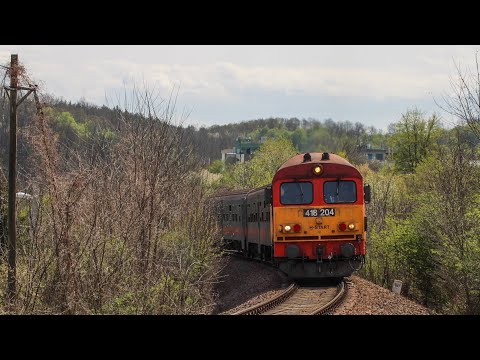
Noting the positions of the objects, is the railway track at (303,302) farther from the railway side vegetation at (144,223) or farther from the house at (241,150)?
the house at (241,150)

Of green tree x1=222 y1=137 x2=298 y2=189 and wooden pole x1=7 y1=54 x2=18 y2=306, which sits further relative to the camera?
green tree x1=222 y1=137 x2=298 y2=189

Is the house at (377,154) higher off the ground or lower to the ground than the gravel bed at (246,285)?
higher

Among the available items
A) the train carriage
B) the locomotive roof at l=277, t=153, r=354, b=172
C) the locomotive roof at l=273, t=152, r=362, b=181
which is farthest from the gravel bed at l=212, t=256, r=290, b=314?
the locomotive roof at l=277, t=153, r=354, b=172

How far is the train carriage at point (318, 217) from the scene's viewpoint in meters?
17.3

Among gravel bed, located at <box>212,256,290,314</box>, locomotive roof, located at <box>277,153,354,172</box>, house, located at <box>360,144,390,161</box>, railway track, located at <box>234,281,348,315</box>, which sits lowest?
gravel bed, located at <box>212,256,290,314</box>

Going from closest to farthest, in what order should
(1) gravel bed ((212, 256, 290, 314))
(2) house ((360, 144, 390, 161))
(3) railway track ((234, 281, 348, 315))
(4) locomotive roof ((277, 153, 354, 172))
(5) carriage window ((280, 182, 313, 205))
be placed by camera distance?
1. (3) railway track ((234, 281, 348, 315))
2. (5) carriage window ((280, 182, 313, 205))
3. (4) locomotive roof ((277, 153, 354, 172))
4. (1) gravel bed ((212, 256, 290, 314))
5. (2) house ((360, 144, 390, 161))

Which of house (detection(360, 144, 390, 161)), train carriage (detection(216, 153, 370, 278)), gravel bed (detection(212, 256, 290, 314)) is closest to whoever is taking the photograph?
train carriage (detection(216, 153, 370, 278))

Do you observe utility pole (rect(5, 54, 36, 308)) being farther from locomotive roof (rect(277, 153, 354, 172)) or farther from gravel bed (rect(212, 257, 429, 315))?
locomotive roof (rect(277, 153, 354, 172))

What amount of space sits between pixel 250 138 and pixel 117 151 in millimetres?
34971

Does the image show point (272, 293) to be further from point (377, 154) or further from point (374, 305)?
point (377, 154)

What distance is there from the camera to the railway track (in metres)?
13.9

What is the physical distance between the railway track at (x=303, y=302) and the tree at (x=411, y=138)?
1721 inches

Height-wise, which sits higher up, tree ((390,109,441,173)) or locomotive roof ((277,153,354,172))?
tree ((390,109,441,173))

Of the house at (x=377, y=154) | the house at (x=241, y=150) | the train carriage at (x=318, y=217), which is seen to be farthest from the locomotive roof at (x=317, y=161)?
the house at (x=377, y=154)
